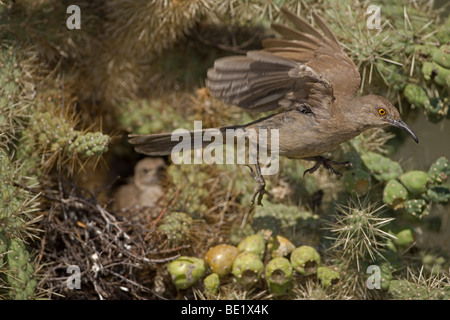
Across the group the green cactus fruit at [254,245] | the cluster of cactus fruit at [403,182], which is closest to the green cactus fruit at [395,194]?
the cluster of cactus fruit at [403,182]

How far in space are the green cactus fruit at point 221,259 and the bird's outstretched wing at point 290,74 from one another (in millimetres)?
801

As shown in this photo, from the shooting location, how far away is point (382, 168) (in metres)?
3.53

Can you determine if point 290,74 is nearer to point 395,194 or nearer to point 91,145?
point 395,194

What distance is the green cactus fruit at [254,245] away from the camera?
11.4ft

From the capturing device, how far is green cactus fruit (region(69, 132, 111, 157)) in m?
3.41

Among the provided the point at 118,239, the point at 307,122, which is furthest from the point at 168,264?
the point at 307,122

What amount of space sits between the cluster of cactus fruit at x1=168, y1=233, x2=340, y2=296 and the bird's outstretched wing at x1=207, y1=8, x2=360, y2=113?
2.53ft

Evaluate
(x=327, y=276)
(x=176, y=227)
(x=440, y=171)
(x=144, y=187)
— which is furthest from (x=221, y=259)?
(x=440, y=171)

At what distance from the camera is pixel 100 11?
3.99m

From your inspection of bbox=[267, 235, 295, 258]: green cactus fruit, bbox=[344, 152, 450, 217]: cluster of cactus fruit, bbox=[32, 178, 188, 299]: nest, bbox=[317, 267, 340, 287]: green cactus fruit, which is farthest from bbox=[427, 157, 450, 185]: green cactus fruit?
bbox=[32, 178, 188, 299]: nest

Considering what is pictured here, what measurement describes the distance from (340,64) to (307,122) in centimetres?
43

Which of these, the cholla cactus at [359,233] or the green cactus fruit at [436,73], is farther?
the green cactus fruit at [436,73]

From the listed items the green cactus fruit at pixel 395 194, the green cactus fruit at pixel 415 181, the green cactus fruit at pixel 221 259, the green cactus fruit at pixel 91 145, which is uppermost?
the green cactus fruit at pixel 91 145

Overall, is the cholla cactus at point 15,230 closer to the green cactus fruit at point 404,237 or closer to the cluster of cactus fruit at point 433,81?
the green cactus fruit at point 404,237
